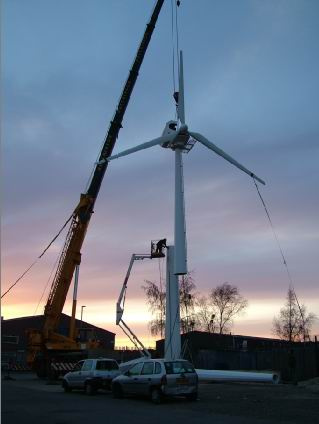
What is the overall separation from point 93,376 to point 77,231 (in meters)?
13.1

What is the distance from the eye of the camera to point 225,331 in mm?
88812

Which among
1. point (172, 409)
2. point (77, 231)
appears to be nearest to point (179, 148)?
point (77, 231)

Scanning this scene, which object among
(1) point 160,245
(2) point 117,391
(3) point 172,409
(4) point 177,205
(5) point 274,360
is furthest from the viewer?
(5) point 274,360

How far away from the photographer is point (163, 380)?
19.1 meters

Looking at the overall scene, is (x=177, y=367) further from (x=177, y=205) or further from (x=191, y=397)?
(x=177, y=205)

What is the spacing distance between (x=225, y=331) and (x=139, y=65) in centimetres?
6155

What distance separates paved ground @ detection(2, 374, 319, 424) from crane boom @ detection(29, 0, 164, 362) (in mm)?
13437

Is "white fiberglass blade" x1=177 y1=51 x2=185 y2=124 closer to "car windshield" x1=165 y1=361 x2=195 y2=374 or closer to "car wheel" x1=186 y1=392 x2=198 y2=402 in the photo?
"car windshield" x1=165 y1=361 x2=195 y2=374

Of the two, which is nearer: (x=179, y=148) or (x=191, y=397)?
(x=191, y=397)

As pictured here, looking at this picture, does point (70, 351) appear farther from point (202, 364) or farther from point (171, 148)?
point (171, 148)

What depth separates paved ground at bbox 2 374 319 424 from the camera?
14461mm

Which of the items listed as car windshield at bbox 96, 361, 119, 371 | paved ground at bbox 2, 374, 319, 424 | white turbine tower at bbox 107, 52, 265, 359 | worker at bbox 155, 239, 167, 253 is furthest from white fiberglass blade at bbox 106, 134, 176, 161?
paved ground at bbox 2, 374, 319, 424

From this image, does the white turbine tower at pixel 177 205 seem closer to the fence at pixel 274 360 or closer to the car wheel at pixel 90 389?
the car wheel at pixel 90 389

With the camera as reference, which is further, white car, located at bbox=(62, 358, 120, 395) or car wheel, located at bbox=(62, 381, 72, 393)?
car wheel, located at bbox=(62, 381, 72, 393)
